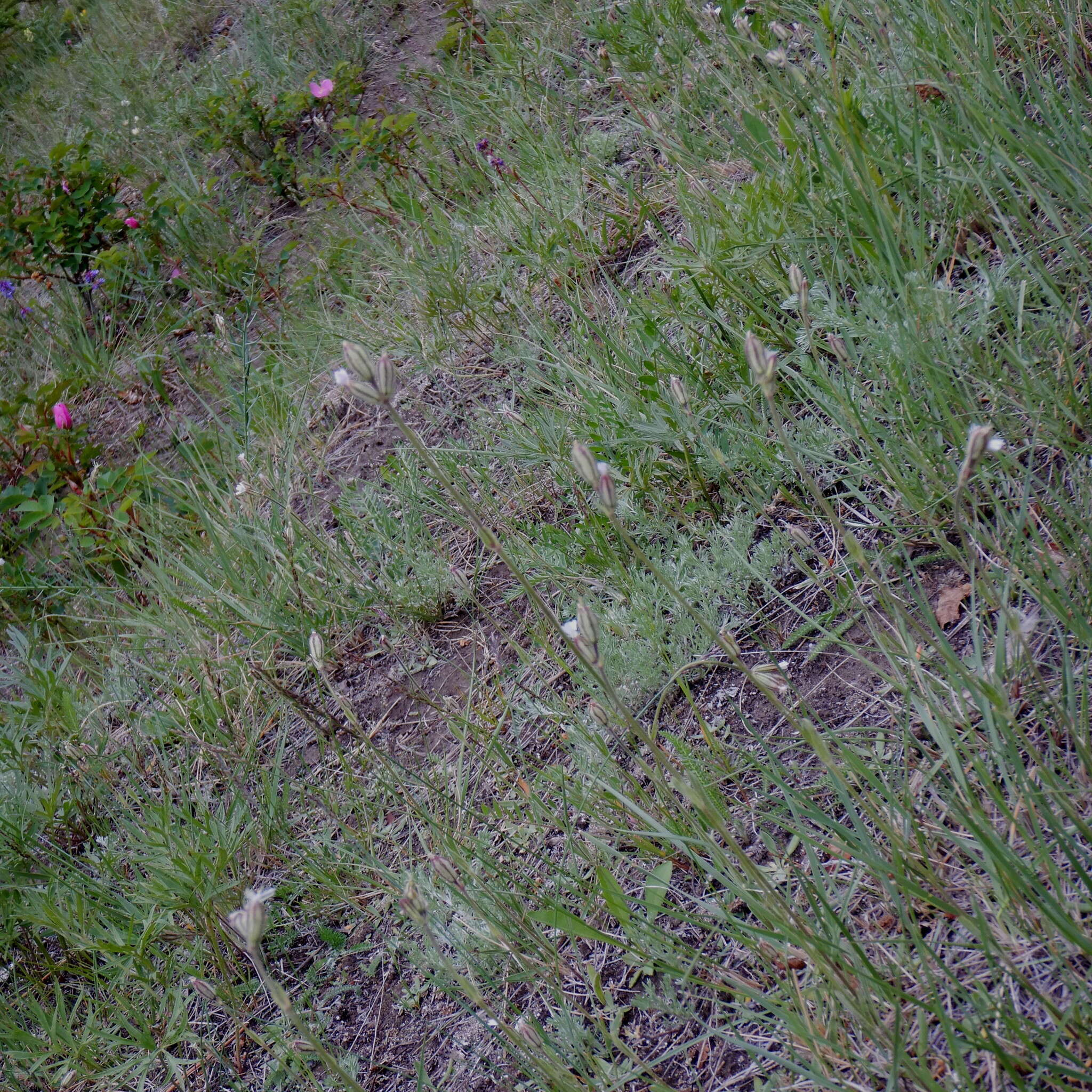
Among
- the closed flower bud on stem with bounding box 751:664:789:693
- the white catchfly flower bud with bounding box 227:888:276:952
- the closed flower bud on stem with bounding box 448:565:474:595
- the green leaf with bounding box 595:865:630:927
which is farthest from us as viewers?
the closed flower bud on stem with bounding box 448:565:474:595

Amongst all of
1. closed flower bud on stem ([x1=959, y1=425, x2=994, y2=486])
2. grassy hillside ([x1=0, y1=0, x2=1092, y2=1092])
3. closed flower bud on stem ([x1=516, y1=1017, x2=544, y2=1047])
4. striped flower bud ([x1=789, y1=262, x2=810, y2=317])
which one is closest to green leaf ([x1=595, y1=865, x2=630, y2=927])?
grassy hillside ([x1=0, y1=0, x2=1092, y2=1092])

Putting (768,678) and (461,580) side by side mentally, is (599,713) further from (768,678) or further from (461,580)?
(461,580)

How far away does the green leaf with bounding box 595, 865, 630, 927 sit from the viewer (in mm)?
1400

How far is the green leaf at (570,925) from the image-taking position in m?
1.41

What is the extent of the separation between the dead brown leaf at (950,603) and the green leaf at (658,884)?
0.63m

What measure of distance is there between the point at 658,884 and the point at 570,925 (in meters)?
0.16

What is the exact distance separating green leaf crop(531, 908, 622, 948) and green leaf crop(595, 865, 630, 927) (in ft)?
0.12

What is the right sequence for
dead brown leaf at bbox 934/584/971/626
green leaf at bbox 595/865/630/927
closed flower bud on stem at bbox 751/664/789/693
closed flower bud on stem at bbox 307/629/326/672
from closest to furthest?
closed flower bud on stem at bbox 751/664/789/693 → green leaf at bbox 595/865/630/927 → dead brown leaf at bbox 934/584/971/626 → closed flower bud on stem at bbox 307/629/326/672

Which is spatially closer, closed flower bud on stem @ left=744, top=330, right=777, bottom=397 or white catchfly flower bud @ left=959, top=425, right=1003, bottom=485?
white catchfly flower bud @ left=959, top=425, right=1003, bottom=485

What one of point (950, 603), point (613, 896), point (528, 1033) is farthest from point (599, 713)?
point (950, 603)

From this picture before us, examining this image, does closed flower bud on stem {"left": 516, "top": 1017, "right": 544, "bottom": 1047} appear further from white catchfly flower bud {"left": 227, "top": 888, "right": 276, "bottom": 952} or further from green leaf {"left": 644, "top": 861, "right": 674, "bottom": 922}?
white catchfly flower bud {"left": 227, "top": 888, "right": 276, "bottom": 952}

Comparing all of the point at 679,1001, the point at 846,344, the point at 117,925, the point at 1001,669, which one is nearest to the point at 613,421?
the point at 846,344

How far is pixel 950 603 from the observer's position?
1.53 meters

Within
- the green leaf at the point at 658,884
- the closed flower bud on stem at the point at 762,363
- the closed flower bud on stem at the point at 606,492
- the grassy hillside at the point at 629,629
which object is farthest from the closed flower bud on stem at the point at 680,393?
the green leaf at the point at 658,884
